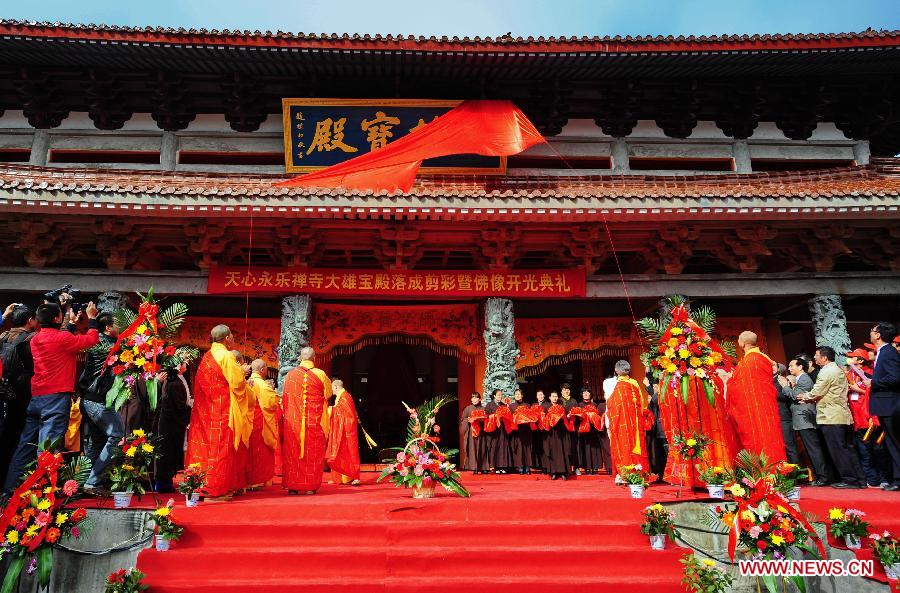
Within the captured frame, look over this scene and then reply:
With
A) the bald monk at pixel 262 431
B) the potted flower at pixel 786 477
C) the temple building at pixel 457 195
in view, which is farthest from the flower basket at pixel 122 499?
the potted flower at pixel 786 477

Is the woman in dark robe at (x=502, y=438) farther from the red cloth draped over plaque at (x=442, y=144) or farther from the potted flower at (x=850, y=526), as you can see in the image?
the potted flower at (x=850, y=526)

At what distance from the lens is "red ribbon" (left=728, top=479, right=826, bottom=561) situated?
11.7 ft

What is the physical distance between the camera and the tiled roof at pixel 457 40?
8.71 m

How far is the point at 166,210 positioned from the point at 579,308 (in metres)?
7.04

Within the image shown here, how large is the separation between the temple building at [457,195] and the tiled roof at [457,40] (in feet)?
0.13

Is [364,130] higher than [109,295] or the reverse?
higher

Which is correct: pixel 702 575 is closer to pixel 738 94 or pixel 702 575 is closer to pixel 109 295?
pixel 109 295

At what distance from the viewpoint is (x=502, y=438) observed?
8.52 meters

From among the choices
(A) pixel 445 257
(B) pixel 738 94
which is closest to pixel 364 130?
(A) pixel 445 257

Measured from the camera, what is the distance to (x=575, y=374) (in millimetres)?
11094

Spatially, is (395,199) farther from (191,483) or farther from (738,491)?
(738,491)

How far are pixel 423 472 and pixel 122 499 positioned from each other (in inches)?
101

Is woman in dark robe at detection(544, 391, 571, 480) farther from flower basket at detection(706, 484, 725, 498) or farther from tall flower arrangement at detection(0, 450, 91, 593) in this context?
tall flower arrangement at detection(0, 450, 91, 593)

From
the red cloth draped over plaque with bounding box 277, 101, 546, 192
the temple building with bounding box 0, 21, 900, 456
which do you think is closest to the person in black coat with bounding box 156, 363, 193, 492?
the temple building with bounding box 0, 21, 900, 456
